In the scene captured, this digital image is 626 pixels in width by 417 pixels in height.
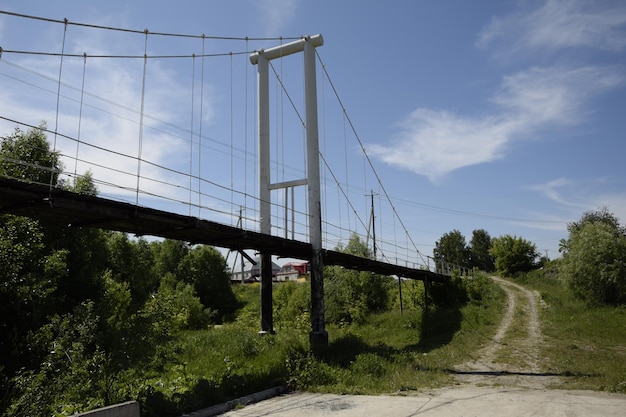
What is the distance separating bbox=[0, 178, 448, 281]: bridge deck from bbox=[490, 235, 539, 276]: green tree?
48971 mm

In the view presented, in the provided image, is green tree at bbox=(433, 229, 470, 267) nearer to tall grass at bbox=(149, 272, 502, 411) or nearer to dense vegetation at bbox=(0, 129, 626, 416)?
dense vegetation at bbox=(0, 129, 626, 416)

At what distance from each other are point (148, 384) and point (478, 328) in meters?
22.0

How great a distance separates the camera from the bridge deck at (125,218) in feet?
31.6

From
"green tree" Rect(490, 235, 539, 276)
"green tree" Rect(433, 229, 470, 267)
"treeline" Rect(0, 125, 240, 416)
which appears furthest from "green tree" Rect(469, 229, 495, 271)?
"treeline" Rect(0, 125, 240, 416)

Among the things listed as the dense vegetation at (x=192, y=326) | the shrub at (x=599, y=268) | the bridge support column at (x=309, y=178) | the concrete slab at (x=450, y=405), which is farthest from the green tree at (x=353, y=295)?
the concrete slab at (x=450, y=405)

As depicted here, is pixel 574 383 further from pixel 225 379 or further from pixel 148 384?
pixel 148 384

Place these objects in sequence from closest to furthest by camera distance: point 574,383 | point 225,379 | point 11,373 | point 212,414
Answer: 1. point 212,414
2. point 225,379
3. point 574,383
4. point 11,373

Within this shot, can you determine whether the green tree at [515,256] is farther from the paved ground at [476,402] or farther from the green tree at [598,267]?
the paved ground at [476,402]

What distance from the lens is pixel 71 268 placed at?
23.0m

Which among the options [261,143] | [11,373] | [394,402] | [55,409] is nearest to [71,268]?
[11,373]

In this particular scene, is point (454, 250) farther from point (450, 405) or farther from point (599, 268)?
point (450, 405)

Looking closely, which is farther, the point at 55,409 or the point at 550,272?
the point at 550,272

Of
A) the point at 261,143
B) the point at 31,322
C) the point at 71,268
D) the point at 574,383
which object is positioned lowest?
the point at 574,383

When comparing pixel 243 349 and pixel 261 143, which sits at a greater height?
pixel 261 143
